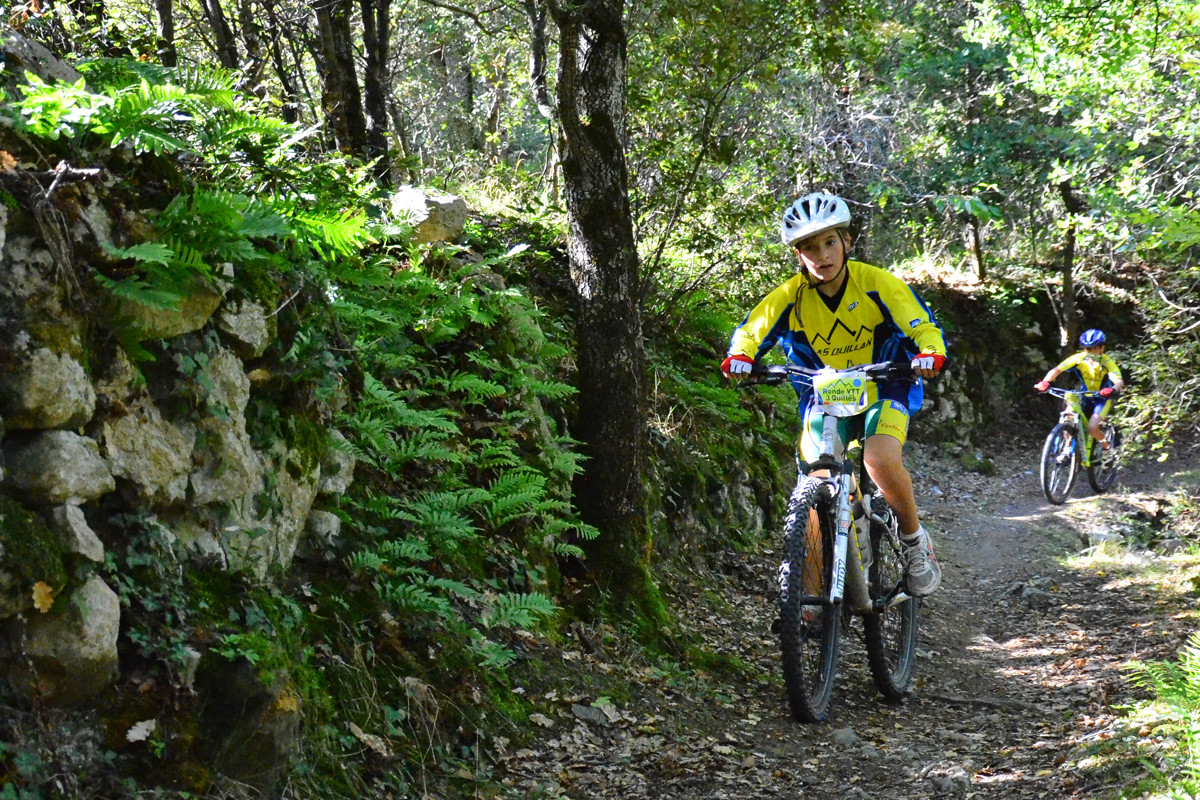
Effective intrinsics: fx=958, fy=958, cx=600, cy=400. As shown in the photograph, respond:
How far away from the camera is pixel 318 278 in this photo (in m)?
4.56

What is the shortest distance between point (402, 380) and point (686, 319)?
4.25m

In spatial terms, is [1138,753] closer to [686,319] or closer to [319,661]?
[319,661]

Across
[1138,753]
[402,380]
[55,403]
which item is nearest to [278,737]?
[55,403]

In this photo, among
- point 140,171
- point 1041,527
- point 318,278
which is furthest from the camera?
point 1041,527

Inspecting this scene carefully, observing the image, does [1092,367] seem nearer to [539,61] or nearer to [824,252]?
[539,61]

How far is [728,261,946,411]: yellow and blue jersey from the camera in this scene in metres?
5.69

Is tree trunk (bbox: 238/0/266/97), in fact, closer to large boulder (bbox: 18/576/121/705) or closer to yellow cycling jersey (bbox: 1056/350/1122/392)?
large boulder (bbox: 18/576/121/705)

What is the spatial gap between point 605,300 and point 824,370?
147 centimetres

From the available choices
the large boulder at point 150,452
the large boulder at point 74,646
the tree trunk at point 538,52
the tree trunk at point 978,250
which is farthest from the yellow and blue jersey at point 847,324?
the tree trunk at point 978,250

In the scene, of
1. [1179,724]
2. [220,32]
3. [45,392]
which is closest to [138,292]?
[45,392]

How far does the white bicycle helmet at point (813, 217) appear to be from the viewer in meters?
5.48

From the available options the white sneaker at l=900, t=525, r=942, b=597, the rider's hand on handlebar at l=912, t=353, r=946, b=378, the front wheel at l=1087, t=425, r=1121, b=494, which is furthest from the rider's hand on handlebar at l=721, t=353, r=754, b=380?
the front wheel at l=1087, t=425, r=1121, b=494

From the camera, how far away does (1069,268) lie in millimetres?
18500

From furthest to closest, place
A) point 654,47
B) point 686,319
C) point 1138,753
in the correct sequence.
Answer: point 686,319 → point 654,47 → point 1138,753
